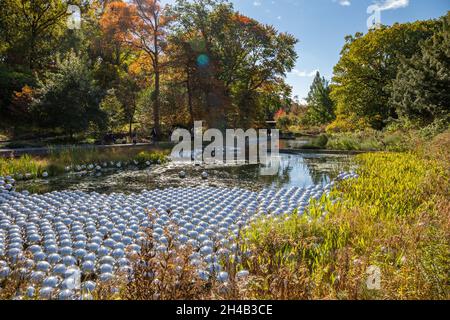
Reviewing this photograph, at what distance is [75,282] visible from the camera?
3203 mm

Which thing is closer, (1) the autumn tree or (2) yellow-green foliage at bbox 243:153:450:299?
(2) yellow-green foliage at bbox 243:153:450:299

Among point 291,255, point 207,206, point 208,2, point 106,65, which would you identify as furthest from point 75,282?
point 106,65

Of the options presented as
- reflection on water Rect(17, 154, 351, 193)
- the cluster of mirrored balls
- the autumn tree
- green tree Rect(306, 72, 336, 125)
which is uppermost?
the autumn tree

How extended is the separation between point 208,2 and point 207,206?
18.0m

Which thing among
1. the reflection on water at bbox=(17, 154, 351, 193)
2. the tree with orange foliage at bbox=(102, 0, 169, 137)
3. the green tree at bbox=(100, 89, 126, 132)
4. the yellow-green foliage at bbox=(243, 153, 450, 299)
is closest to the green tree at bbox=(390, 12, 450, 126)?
the reflection on water at bbox=(17, 154, 351, 193)

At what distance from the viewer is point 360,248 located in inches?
159

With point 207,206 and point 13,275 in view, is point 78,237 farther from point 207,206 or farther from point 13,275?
point 207,206

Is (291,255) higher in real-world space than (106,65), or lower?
lower

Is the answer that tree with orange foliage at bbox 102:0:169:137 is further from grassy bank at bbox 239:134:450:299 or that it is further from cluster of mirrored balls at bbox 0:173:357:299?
grassy bank at bbox 239:134:450:299

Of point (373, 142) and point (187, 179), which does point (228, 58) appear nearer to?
point (373, 142)

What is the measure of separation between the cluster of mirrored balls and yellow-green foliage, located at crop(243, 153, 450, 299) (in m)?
0.52

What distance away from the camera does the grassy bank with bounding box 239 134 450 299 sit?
106 inches

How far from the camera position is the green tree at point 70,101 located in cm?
1446

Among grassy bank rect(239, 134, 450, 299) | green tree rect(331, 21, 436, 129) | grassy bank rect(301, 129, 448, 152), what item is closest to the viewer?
grassy bank rect(239, 134, 450, 299)
